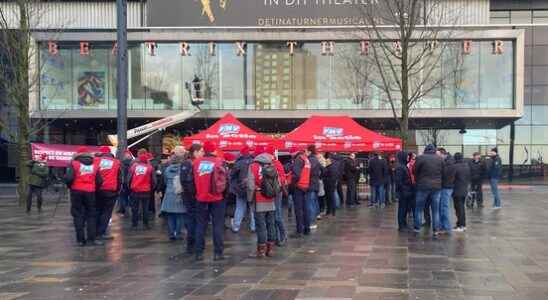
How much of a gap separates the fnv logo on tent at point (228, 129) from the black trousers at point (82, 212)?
799cm

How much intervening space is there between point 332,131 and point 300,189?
23.8ft

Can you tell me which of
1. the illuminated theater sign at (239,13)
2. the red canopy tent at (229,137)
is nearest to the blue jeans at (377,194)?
the red canopy tent at (229,137)

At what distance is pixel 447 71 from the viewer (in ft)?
113

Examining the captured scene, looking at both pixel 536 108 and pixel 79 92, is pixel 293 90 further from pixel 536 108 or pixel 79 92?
pixel 536 108

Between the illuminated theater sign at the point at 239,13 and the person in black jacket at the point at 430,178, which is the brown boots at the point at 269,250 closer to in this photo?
the person in black jacket at the point at 430,178

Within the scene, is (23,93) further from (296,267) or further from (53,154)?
(296,267)

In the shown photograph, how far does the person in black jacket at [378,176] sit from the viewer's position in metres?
19.0

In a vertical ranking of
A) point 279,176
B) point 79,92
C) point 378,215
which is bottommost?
point 378,215

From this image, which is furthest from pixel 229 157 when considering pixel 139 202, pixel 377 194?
pixel 377 194

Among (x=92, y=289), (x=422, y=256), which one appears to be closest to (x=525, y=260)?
(x=422, y=256)

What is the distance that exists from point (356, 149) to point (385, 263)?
9.66 meters

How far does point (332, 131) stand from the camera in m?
18.6

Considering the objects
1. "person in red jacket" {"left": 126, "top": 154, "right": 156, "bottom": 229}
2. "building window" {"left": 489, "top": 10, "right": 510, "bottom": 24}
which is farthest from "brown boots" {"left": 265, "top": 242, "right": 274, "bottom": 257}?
"building window" {"left": 489, "top": 10, "right": 510, "bottom": 24}

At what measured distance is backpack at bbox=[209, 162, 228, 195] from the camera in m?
8.91
